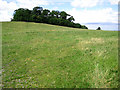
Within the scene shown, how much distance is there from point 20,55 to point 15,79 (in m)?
6.01

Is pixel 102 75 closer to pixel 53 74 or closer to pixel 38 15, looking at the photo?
pixel 53 74

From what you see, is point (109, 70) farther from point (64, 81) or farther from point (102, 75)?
point (64, 81)

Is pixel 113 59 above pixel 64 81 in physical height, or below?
above

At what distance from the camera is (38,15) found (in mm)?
92688

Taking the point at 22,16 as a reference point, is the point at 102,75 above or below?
below

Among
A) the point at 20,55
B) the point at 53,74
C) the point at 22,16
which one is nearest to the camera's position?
the point at 53,74

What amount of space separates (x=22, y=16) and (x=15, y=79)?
86.7 metres

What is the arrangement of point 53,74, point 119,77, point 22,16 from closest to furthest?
point 119,77 → point 53,74 → point 22,16

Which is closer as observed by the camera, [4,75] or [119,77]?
[119,77]

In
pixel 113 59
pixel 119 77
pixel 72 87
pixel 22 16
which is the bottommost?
pixel 72 87

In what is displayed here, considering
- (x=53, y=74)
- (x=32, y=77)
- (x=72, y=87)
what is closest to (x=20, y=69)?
(x=32, y=77)

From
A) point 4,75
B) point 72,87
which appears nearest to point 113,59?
point 72,87

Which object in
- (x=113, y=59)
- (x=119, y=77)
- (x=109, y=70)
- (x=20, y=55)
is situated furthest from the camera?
(x=20, y=55)

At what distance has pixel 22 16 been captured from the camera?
88188 millimetres
